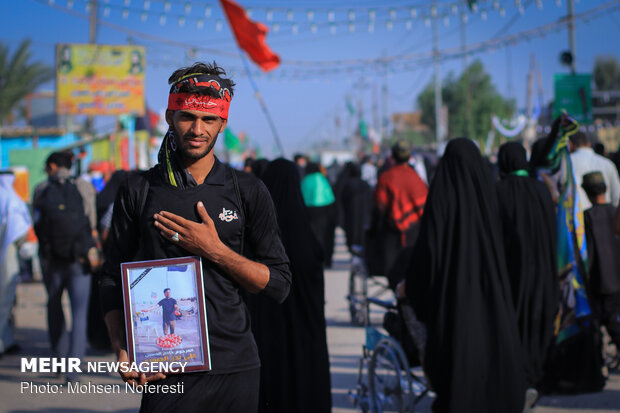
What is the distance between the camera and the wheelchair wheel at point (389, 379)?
4457 mm

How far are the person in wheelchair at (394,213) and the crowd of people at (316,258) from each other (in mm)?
15

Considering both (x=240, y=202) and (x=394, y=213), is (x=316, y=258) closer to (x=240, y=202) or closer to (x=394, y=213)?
(x=240, y=202)

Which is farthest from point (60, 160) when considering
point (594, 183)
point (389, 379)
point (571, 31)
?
point (571, 31)

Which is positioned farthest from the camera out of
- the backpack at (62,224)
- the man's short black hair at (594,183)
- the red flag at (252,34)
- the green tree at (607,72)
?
the green tree at (607,72)

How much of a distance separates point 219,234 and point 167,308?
0.31 meters

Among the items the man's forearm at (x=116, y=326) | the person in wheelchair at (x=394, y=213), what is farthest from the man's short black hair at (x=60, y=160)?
the man's forearm at (x=116, y=326)

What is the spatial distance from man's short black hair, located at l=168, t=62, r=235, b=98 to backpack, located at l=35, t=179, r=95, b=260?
15.3 ft

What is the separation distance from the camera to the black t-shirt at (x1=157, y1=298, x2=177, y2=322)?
2.38m

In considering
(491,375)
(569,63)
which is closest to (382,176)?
(491,375)

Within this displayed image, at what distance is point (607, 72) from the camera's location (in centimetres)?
5509

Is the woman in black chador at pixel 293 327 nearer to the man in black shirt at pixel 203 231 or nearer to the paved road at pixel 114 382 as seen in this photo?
the paved road at pixel 114 382

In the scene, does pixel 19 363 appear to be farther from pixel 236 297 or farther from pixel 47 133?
pixel 47 133

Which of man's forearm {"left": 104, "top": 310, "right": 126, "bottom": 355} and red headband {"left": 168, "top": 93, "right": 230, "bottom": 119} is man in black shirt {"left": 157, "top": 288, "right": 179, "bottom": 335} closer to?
man's forearm {"left": 104, "top": 310, "right": 126, "bottom": 355}

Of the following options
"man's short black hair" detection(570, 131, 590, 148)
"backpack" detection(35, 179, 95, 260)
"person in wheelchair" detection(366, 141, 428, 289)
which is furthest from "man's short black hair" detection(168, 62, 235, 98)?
"man's short black hair" detection(570, 131, 590, 148)
